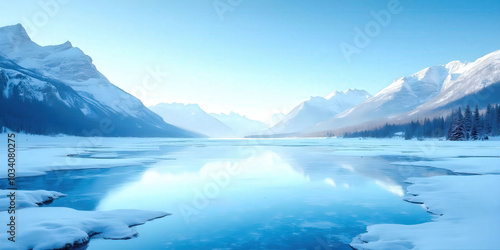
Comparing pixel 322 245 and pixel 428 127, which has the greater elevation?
pixel 428 127

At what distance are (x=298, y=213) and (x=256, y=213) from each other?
239cm

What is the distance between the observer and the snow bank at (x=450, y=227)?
392 inches

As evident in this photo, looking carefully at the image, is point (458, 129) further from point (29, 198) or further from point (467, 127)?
point (29, 198)

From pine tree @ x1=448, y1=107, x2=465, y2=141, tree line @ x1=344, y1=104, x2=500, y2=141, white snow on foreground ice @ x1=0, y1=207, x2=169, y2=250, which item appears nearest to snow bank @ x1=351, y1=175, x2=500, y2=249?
white snow on foreground ice @ x1=0, y1=207, x2=169, y2=250

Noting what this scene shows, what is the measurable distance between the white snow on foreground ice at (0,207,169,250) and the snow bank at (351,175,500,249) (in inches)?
408

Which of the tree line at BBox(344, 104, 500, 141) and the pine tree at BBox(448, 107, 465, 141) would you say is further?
the pine tree at BBox(448, 107, 465, 141)

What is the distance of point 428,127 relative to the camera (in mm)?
133750

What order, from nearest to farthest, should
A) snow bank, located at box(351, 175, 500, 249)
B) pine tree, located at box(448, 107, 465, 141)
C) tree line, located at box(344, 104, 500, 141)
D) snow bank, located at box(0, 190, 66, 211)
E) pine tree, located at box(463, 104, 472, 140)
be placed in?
snow bank, located at box(351, 175, 500, 249)
snow bank, located at box(0, 190, 66, 211)
tree line, located at box(344, 104, 500, 141)
pine tree, located at box(448, 107, 465, 141)
pine tree, located at box(463, 104, 472, 140)

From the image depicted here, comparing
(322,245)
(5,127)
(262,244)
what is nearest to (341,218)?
(322,245)

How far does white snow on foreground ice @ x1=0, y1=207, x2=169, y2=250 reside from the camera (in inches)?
411

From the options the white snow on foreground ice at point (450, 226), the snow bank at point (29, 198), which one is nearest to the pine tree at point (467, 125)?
the white snow on foreground ice at point (450, 226)

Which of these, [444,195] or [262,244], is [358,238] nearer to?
[262,244]

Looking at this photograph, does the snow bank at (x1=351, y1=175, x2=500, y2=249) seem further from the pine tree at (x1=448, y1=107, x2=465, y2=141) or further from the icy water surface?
the pine tree at (x1=448, y1=107, x2=465, y2=141)

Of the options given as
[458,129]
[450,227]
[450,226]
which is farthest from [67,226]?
[458,129]
